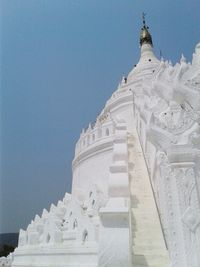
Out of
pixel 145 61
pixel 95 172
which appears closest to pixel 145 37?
pixel 145 61

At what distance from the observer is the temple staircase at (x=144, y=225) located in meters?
6.48

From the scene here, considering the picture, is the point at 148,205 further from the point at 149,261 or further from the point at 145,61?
the point at 145,61

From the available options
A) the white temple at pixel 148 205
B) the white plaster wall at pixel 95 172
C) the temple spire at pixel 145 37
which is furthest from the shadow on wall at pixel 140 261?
the temple spire at pixel 145 37

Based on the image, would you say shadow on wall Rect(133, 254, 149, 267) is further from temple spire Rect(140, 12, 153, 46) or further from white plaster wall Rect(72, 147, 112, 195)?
temple spire Rect(140, 12, 153, 46)

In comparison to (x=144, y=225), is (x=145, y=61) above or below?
above

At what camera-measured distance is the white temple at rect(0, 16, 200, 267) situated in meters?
5.82

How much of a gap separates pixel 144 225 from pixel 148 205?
744 millimetres

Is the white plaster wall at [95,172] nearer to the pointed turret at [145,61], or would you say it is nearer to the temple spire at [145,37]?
the pointed turret at [145,61]

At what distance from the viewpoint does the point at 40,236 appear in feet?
39.5

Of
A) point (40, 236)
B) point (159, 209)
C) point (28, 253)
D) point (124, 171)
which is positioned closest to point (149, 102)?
point (124, 171)

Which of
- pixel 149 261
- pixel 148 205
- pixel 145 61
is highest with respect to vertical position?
pixel 145 61

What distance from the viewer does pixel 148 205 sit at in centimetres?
802

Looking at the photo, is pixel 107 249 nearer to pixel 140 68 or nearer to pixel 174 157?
pixel 174 157

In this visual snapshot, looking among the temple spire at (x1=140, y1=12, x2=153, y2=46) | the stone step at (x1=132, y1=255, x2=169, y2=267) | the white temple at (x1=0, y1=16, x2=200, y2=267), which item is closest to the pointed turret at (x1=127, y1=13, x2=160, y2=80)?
the temple spire at (x1=140, y1=12, x2=153, y2=46)
